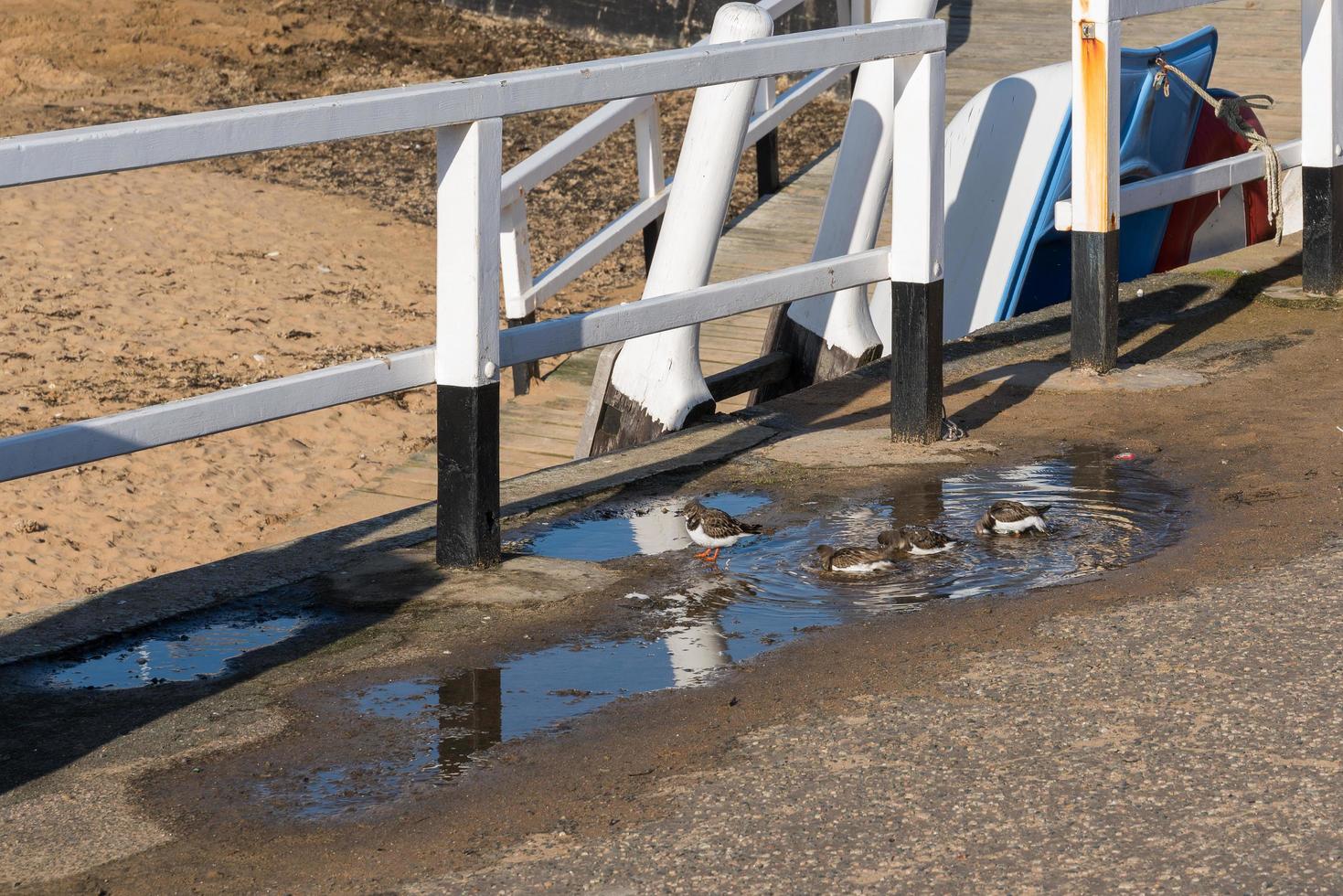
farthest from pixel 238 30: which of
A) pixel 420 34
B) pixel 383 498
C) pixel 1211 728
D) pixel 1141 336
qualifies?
pixel 1211 728

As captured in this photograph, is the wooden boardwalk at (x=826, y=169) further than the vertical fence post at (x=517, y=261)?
No

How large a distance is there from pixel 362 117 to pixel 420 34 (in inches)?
623

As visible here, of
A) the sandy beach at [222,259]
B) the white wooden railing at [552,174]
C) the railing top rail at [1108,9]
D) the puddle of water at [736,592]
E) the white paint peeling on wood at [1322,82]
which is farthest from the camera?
the sandy beach at [222,259]

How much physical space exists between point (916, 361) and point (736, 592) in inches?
57.9

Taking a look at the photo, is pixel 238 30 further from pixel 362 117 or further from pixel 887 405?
pixel 362 117

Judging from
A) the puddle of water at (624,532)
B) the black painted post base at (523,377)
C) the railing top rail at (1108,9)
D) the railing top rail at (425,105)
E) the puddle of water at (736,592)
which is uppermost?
the railing top rail at (1108,9)

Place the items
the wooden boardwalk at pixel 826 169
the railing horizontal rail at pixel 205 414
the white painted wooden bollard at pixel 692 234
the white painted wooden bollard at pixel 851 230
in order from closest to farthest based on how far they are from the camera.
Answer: the railing horizontal rail at pixel 205 414
the white painted wooden bollard at pixel 692 234
the white painted wooden bollard at pixel 851 230
the wooden boardwalk at pixel 826 169

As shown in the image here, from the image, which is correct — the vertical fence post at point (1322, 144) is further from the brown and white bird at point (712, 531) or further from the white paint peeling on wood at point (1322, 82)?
the brown and white bird at point (712, 531)

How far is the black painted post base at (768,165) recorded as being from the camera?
12328 mm

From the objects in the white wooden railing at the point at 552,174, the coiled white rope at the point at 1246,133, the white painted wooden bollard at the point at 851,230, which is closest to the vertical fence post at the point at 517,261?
the white wooden railing at the point at 552,174

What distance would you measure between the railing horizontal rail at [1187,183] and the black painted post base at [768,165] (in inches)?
198

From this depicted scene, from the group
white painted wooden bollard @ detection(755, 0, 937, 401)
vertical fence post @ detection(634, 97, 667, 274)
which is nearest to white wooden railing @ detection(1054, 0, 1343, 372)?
white painted wooden bollard @ detection(755, 0, 937, 401)

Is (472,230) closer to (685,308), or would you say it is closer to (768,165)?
(685,308)

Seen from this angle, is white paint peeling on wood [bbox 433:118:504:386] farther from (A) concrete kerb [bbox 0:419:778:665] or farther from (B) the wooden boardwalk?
(B) the wooden boardwalk
